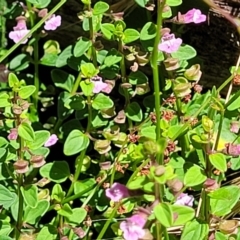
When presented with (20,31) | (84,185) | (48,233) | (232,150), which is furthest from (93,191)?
Result: (20,31)

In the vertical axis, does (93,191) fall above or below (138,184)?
below

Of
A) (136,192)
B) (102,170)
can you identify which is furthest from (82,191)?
(136,192)

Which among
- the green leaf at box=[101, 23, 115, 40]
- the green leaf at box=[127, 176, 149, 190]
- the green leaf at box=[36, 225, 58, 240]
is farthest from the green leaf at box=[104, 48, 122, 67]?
the green leaf at box=[127, 176, 149, 190]

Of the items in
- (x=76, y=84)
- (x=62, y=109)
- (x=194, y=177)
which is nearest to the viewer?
(x=194, y=177)

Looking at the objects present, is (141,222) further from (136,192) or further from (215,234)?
(215,234)

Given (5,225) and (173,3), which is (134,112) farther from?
(5,225)
